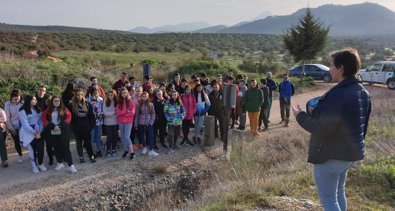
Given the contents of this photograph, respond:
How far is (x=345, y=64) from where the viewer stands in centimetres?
371

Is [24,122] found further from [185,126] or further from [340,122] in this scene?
[340,122]

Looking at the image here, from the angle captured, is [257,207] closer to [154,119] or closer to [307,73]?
[154,119]

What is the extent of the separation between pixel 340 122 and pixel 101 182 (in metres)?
6.34

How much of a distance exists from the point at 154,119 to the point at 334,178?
23.2 ft

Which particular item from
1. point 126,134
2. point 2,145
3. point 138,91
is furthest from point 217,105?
point 2,145

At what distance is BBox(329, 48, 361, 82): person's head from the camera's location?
3.70 meters

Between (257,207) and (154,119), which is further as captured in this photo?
(154,119)

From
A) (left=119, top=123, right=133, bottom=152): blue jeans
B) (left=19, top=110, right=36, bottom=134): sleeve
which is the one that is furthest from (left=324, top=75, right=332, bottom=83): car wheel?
(left=19, top=110, right=36, bottom=134): sleeve

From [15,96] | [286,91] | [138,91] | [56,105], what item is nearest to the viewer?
[56,105]

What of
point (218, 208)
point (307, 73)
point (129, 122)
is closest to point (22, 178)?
point (129, 122)

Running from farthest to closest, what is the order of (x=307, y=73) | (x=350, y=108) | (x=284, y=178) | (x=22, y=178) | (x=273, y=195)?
(x=307, y=73) < (x=22, y=178) < (x=284, y=178) < (x=273, y=195) < (x=350, y=108)

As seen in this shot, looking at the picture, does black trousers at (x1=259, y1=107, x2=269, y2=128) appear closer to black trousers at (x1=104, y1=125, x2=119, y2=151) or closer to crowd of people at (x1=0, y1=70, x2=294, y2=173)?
crowd of people at (x1=0, y1=70, x2=294, y2=173)

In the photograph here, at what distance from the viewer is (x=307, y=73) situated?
2984 cm

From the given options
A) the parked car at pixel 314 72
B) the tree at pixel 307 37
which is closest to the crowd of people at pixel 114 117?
the tree at pixel 307 37
